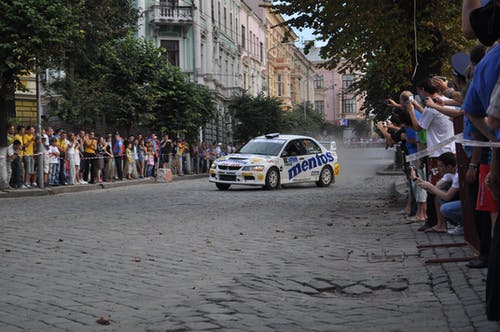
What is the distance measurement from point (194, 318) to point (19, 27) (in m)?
19.2

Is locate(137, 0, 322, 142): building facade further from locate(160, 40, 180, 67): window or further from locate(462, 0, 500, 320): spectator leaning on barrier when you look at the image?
locate(462, 0, 500, 320): spectator leaning on barrier

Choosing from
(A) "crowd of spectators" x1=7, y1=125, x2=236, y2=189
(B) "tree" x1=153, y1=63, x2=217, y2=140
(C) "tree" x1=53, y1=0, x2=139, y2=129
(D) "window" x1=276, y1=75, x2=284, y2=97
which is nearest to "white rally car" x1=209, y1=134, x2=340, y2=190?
(A) "crowd of spectators" x1=7, y1=125, x2=236, y2=189

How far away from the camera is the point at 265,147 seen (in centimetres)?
2453

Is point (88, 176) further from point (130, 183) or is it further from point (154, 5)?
point (154, 5)

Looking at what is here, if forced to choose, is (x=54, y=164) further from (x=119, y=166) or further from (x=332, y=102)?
(x=332, y=102)

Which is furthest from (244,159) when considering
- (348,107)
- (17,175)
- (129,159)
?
(348,107)

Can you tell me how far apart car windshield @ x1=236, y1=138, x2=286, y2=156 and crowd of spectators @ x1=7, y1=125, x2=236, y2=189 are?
6127mm

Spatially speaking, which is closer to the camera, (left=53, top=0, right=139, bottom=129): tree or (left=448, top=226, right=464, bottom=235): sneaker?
(left=448, top=226, right=464, bottom=235): sneaker

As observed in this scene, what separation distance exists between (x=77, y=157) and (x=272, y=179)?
7.34m

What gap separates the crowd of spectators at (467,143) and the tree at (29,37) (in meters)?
12.7

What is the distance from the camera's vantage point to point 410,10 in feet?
52.9

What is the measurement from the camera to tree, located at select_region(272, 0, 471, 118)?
15.7 m

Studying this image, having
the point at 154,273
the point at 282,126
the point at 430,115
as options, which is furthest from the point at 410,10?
the point at 282,126

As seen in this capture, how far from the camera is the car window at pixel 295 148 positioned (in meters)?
24.5
